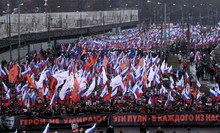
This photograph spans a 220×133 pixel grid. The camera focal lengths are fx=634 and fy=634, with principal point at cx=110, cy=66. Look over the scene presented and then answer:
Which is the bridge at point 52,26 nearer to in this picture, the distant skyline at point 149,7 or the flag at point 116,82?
the distant skyline at point 149,7

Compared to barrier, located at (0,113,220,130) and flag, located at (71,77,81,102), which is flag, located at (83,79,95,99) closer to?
flag, located at (71,77,81,102)

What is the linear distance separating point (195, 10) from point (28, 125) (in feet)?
477

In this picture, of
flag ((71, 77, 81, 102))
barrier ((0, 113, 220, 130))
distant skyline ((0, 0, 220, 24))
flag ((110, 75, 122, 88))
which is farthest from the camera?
distant skyline ((0, 0, 220, 24))

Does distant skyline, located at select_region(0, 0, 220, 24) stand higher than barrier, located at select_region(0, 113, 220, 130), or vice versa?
distant skyline, located at select_region(0, 0, 220, 24)

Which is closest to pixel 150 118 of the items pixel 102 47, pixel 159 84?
pixel 159 84

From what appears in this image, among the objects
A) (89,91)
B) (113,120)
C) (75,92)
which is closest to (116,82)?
(89,91)

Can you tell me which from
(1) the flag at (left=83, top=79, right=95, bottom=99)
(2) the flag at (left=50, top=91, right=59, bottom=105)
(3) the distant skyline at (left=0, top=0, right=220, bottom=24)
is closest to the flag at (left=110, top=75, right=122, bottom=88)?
(1) the flag at (left=83, top=79, right=95, bottom=99)

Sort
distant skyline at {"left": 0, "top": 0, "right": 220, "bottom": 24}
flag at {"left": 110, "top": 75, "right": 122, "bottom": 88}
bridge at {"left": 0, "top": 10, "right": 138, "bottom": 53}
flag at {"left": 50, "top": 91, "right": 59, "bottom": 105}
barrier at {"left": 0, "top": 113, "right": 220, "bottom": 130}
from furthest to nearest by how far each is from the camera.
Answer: distant skyline at {"left": 0, "top": 0, "right": 220, "bottom": 24} < bridge at {"left": 0, "top": 10, "right": 138, "bottom": 53} < flag at {"left": 110, "top": 75, "right": 122, "bottom": 88} < flag at {"left": 50, "top": 91, "right": 59, "bottom": 105} < barrier at {"left": 0, "top": 113, "right": 220, "bottom": 130}

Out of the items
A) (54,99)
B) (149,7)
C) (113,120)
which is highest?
(149,7)

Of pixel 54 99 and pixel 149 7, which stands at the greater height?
pixel 149 7

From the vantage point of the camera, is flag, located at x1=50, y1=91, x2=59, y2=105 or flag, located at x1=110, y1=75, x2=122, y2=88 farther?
flag, located at x1=110, y1=75, x2=122, y2=88

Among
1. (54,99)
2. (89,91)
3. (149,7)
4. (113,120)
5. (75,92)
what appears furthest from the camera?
(149,7)

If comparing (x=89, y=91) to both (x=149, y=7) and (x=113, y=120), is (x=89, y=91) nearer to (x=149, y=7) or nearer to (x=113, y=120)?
(x=113, y=120)

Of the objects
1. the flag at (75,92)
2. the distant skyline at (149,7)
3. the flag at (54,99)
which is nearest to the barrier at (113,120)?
the flag at (54,99)
